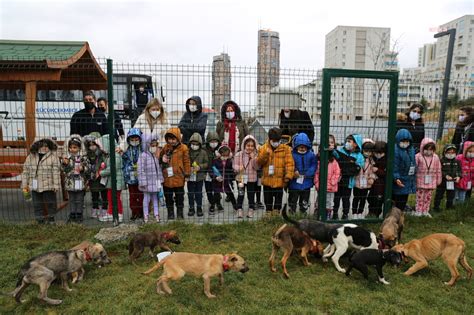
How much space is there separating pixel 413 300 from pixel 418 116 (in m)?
4.38

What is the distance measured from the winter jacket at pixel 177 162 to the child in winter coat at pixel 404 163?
406cm

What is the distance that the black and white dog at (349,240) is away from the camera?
4621 mm

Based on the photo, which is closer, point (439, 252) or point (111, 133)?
point (439, 252)

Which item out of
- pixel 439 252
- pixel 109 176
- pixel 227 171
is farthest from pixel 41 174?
pixel 439 252

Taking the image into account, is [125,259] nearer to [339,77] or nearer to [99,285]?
[99,285]

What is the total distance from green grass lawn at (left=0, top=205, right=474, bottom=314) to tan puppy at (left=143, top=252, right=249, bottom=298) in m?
0.16

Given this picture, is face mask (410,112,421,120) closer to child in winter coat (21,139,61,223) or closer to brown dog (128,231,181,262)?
brown dog (128,231,181,262)

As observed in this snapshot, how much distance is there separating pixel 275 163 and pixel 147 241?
2.84 metres

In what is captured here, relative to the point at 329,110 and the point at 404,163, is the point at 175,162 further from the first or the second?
the point at 404,163

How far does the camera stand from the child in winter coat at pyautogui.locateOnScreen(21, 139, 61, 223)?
6168mm

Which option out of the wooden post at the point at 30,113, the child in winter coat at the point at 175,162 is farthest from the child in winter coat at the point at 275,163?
the wooden post at the point at 30,113

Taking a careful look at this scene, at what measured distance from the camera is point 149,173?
6262mm

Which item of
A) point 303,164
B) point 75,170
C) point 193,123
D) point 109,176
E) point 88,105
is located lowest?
point 109,176

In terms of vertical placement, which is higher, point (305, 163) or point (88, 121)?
point (88, 121)
